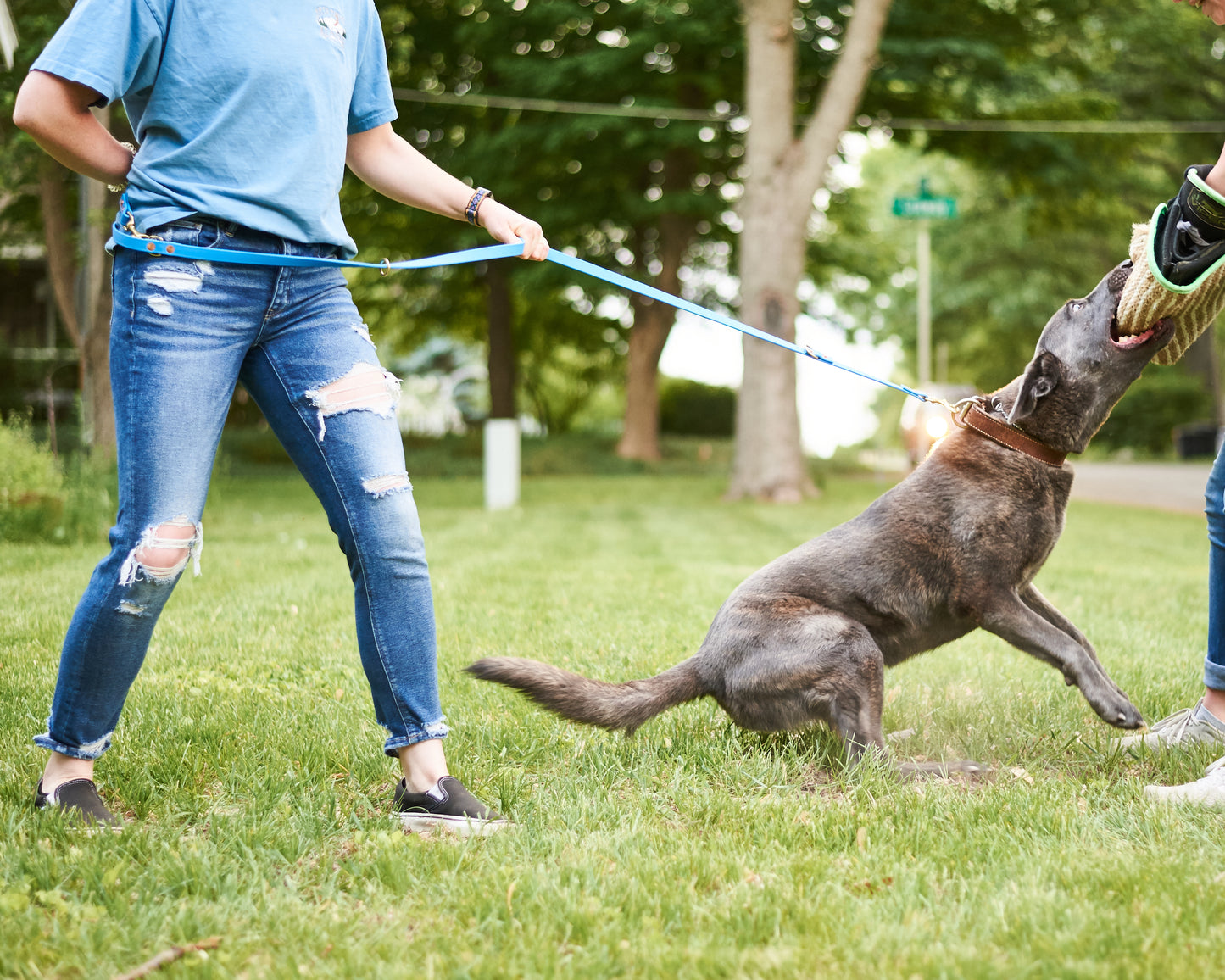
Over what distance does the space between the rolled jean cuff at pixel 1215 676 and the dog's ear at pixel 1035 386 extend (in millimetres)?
1033

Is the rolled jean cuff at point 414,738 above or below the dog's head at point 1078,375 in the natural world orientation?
below

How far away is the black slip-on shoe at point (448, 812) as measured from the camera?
107 inches

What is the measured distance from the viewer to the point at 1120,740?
11.5 ft

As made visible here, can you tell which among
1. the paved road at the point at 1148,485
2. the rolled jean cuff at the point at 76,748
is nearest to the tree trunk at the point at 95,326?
the rolled jean cuff at the point at 76,748

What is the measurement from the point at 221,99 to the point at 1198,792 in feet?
10.1

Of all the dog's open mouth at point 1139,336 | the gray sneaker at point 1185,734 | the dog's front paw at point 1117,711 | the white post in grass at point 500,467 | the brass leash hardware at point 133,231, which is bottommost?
the white post in grass at point 500,467

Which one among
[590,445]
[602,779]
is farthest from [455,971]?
[590,445]

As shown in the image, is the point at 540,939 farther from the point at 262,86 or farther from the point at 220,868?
the point at 262,86

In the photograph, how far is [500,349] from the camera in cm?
2319

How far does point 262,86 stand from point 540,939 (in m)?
2.05

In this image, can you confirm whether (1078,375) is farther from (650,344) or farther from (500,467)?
(650,344)

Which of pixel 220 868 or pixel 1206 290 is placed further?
pixel 1206 290

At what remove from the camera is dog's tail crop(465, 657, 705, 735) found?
2994mm

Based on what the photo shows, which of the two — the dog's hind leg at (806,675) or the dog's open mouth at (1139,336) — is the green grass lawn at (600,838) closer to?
the dog's hind leg at (806,675)
